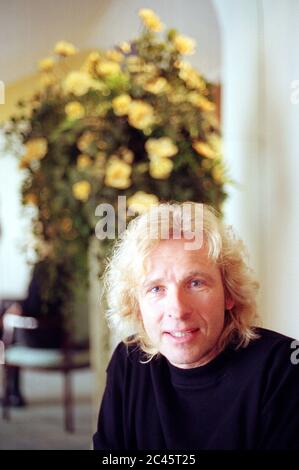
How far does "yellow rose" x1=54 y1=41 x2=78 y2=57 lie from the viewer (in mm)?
1495

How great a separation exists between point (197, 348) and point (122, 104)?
0.70 metres

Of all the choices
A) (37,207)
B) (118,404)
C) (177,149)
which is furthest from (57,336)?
(118,404)

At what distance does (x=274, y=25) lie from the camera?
1.21 m

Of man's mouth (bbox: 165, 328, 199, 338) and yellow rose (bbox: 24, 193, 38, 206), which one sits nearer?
man's mouth (bbox: 165, 328, 199, 338)

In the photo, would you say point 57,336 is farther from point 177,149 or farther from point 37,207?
point 177,149

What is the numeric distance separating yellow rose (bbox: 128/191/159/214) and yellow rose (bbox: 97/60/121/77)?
1.01 feet

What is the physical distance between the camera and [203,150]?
4.70 feet

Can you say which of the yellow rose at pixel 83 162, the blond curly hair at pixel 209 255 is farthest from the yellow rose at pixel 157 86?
the blond curly hair at pixel 209 255

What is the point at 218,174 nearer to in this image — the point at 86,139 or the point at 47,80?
the point at 86,139

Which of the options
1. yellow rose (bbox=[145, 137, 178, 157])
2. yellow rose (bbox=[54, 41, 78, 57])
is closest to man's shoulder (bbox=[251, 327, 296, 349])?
yellow rose (bbox=[145, 137, 178, 157])

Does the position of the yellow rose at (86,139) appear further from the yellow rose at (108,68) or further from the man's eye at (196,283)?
the man's eye at (196,283)

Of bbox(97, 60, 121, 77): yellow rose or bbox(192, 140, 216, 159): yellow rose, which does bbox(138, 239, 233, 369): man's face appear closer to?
bbox(192, 140, 216, 159): yellow rose

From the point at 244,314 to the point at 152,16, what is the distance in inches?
30.3

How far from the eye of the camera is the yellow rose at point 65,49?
150 centimetres
